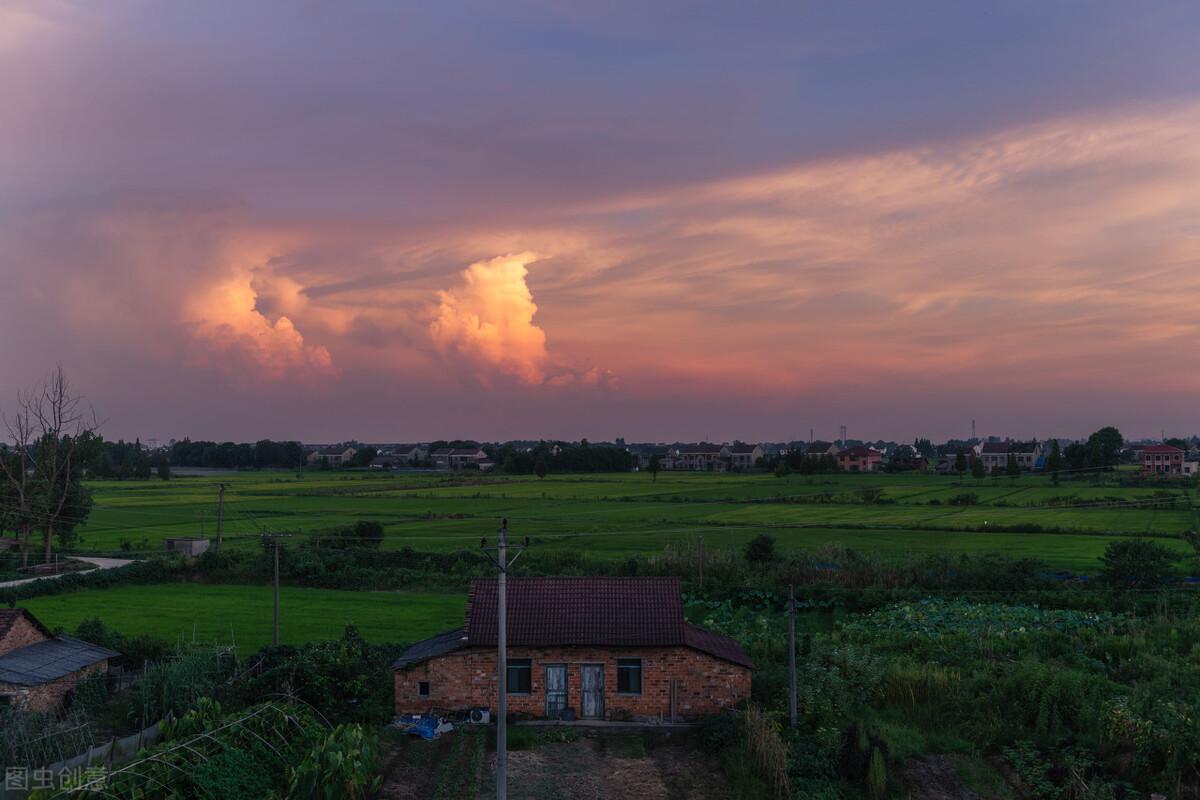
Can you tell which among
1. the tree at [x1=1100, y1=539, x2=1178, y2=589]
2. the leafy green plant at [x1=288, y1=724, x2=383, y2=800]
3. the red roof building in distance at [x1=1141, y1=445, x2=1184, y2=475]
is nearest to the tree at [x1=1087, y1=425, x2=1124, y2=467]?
the red roof building in distance at [x1=1141, y1=445, x2=1184, y2=475]

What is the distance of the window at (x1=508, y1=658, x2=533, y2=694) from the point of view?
24984 millimetres

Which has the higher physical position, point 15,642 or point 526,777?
point 15,642

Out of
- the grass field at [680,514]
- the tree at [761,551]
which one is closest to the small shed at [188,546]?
the grass field at [680,514]

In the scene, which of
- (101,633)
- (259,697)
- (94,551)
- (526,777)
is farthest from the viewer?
(94,551)

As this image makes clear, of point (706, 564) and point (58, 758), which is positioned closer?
point (58, 758)

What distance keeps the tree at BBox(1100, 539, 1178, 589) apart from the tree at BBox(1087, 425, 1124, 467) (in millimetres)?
80617

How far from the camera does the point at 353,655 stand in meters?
26.8

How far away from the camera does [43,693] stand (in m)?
24.0

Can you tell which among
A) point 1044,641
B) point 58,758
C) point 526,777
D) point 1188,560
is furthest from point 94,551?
point 1188,560

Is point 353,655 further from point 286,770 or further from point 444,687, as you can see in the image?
point 286,770

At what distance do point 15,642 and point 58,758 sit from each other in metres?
8.09

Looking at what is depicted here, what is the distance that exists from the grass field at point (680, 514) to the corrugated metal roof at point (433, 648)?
2485cm

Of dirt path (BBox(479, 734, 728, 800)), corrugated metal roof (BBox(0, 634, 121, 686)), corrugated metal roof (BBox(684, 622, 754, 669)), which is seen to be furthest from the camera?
corrugated metal roof (BBox(684, 622, 754, 669))

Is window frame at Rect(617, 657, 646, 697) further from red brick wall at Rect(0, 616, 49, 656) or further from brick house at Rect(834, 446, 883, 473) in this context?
brick house at Rect(834, 446, 883, 473)
